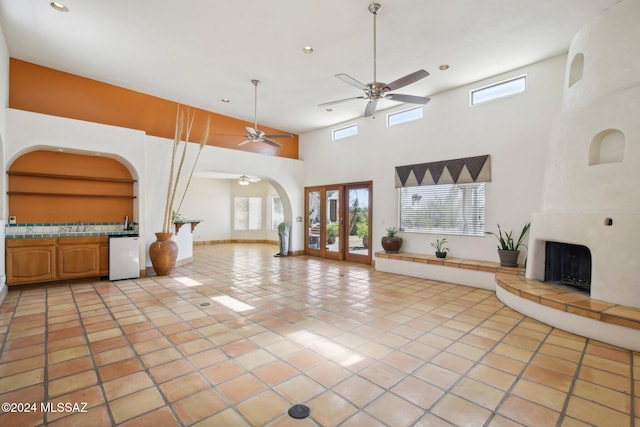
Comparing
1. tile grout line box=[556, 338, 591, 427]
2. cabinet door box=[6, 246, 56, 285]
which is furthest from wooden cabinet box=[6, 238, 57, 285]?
tile grout line box=[556, 338, 591, 427]

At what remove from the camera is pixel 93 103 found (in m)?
5.55

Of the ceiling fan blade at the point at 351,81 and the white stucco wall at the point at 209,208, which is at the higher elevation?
the ceiling fan blade at the point at 351,81

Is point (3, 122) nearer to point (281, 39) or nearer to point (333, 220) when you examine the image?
point (281, 39)

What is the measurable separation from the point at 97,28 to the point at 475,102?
20.0 ft

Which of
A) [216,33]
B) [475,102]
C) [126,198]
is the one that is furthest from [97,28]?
[475,102]

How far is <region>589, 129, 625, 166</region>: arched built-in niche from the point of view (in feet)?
10.8

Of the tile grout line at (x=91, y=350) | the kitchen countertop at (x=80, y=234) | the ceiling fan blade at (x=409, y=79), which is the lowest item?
the tile grout line at (x=91, y=350)

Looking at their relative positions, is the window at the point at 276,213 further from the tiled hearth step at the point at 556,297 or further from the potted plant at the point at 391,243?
the tiled hearth step at the point at 556,297

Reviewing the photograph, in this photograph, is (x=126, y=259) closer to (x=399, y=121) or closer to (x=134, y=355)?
(x=134, y=355)

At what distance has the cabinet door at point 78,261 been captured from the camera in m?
5.04

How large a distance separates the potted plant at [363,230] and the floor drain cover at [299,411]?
5.72m

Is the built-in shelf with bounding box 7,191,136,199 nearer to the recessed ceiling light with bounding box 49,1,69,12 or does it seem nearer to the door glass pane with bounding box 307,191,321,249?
the recessed ceiling light with bounding box 49,1,69,12

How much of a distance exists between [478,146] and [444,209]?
133 cm

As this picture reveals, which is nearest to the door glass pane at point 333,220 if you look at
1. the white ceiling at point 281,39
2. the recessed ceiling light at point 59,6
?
the white ceiling at point 281,39
